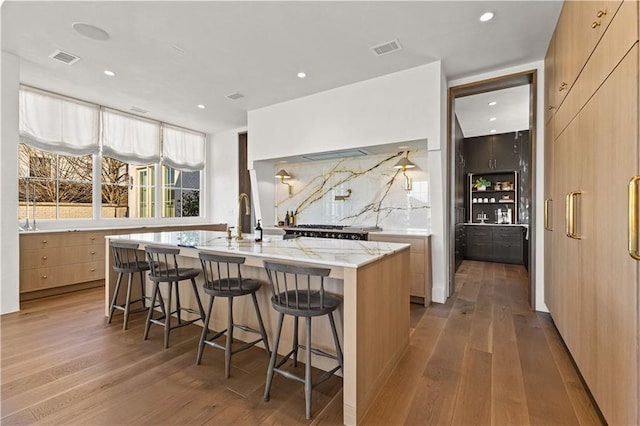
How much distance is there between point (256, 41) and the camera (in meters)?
3.17

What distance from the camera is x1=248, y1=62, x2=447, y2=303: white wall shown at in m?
3.68

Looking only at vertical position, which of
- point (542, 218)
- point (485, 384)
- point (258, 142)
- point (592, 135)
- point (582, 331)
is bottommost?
point (485, 384)

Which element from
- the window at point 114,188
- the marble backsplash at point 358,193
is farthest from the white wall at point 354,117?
the window at point 114,188

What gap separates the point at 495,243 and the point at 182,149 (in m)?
7.24

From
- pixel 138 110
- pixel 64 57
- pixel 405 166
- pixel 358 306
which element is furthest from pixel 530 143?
pixel 138 110

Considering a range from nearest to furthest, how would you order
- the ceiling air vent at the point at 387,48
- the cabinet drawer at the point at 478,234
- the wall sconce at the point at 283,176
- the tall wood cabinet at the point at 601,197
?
the tall wood cabinet at the point at 601,197
the ceiling air vent at the point at 387,48
the wall sconce at the point at 283,176
the cabinet drawer at the point at 478,234

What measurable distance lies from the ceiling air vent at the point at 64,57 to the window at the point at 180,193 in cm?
275

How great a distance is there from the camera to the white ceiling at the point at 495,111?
15.8 feet

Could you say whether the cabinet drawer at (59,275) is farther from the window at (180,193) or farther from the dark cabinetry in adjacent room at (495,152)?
the dark cabinetry in adjacent room at (495,152)

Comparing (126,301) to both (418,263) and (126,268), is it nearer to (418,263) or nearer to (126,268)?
(126,268)

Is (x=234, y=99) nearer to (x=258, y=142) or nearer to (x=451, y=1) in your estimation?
(x=258, y=142)

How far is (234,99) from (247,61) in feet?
4.45

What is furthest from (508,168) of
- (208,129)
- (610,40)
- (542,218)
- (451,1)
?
(208,129)

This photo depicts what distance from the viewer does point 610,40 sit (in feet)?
5.13
